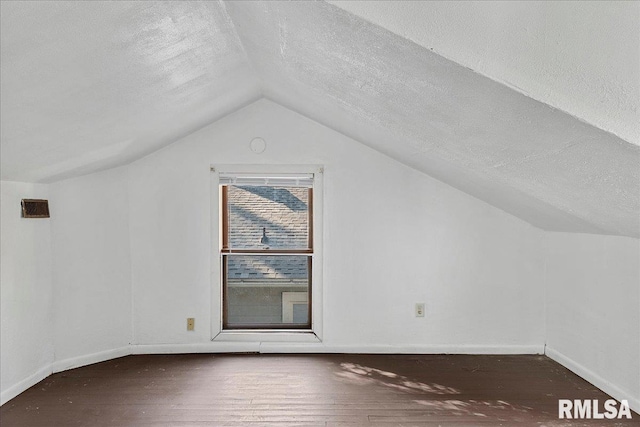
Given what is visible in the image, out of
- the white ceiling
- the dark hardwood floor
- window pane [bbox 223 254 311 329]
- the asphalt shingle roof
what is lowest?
the dark hardwood floor

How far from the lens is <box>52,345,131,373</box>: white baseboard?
134 inches

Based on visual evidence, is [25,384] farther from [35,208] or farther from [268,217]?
[268,217]

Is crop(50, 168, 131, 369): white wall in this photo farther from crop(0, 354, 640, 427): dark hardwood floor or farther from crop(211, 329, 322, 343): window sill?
crop(211, 329, 322, 343): window sill

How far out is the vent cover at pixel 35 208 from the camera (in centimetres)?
304

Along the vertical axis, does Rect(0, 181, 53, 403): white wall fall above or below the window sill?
above

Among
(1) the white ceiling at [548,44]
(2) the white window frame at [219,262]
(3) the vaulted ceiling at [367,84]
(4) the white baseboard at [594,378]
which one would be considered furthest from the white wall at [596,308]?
(2) the white window frame at [219,262]

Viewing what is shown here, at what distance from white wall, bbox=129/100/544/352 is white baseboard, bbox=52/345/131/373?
6.7 inches

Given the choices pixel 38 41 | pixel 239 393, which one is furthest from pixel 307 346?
pixel 38 41

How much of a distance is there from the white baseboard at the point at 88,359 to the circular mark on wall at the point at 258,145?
196cm

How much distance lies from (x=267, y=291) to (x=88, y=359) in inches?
59.1

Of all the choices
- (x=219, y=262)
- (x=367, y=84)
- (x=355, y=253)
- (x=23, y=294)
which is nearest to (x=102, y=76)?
(x=367, y=84)

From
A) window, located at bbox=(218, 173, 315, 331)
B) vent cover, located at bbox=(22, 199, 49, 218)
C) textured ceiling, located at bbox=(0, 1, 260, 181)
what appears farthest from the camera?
window, located at bbox=(218, 173, 315, 331)

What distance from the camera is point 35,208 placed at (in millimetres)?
3133


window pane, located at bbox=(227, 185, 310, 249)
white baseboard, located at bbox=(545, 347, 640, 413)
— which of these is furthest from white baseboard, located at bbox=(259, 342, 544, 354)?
window pane, located at bbox=(227, 185, 310, 249)
